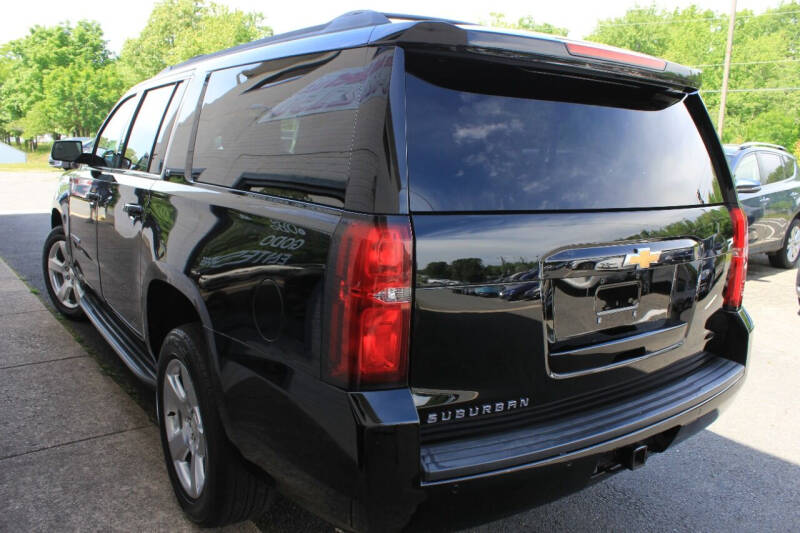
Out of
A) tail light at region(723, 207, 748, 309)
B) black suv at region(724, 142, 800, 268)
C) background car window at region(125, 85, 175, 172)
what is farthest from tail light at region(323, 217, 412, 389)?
black suv at region(724, 142, 800, 268)

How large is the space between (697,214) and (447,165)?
1.25 m

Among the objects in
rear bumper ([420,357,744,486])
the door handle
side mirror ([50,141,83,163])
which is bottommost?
rear bumper ([420,357,744,486])

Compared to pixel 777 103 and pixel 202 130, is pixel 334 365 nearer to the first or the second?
pixel 202 130

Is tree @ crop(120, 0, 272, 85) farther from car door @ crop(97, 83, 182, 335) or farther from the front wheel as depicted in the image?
car door @ crop(97, 83, 182, 335)

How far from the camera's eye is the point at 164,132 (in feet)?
10.5

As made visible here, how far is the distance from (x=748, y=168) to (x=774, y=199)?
2.25ft

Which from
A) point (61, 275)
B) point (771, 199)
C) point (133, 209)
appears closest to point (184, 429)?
point (133, 209)

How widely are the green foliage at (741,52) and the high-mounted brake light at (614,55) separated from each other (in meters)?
48.7

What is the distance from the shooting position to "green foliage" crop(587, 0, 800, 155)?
5069 cm

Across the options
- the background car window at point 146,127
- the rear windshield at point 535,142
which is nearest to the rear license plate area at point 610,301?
the rear windshield at point 535,142

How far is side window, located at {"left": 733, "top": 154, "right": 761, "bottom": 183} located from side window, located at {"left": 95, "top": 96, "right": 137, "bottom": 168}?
7343 millimetres

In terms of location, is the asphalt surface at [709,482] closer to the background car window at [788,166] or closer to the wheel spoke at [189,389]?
the wheel spoke at [189,389]

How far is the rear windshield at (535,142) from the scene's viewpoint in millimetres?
1839

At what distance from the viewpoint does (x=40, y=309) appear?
18.7 ft
